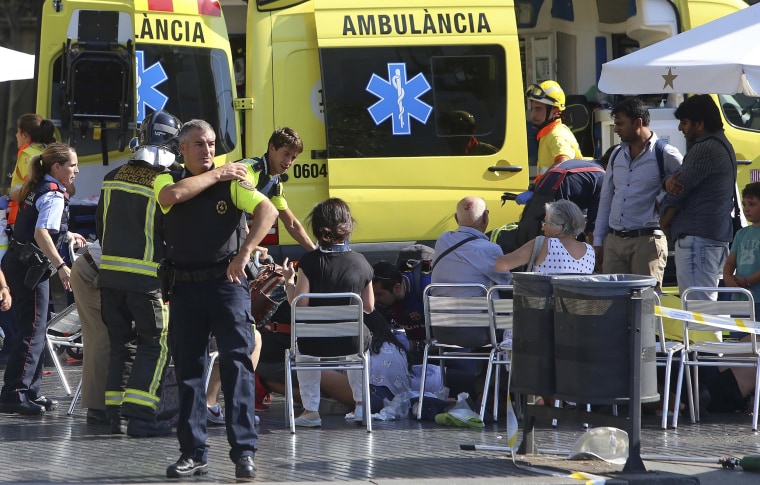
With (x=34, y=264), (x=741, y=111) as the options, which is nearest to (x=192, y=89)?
(x=34, y=264)

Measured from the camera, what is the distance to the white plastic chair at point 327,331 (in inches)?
298

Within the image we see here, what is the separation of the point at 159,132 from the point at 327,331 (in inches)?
59.3

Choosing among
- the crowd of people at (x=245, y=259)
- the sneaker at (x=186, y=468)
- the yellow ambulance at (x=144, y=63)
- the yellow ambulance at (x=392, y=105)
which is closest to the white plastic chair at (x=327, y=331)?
the crowd of people at (x=245, y=259)

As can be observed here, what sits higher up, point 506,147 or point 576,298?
point 506,147

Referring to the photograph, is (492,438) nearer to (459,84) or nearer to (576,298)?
(576,298)

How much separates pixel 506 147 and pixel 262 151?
1.88 m

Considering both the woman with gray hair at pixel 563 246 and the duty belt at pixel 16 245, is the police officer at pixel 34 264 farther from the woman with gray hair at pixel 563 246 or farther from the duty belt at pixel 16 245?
the woman with gray hair at pixel 563 246

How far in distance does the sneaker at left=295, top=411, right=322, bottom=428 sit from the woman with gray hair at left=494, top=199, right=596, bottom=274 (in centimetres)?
162

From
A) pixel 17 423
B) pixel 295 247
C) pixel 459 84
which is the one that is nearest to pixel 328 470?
pixel 17 423

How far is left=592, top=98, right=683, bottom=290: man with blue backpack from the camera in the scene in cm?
867

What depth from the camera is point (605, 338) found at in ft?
20.3

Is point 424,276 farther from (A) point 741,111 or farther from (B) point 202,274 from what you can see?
(A) point 741,111

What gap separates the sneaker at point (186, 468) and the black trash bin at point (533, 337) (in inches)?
63.8

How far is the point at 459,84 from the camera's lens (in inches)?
392
